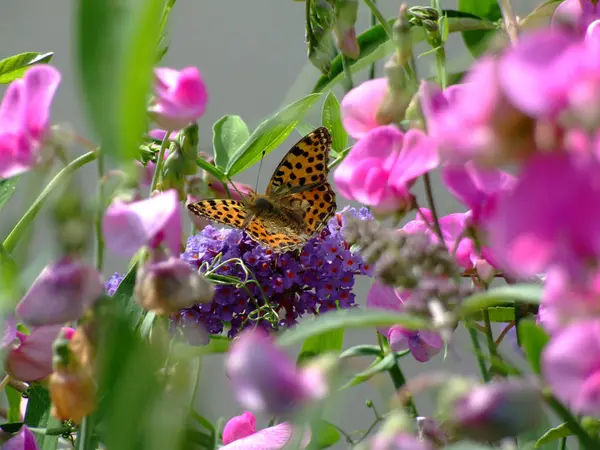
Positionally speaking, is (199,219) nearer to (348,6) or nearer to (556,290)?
(348,6)

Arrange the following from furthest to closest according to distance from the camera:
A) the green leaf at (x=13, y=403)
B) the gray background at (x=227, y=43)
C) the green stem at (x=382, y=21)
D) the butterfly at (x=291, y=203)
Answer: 1. the gray background at (x=227, y=43)
2. the butterfly at (x=291, y=203)
3. the green leaf at (x=13, y=403)
4. the green stem at (x=382, y=21)

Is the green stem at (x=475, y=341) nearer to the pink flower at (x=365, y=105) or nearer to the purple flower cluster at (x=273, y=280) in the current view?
the pink flower at (x=365, y=105)

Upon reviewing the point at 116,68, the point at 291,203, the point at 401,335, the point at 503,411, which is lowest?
the point at 291,203

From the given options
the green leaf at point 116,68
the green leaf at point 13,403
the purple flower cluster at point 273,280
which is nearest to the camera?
the green leaf at point 116,68

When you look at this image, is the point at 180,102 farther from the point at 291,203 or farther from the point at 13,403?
the point at 291,203

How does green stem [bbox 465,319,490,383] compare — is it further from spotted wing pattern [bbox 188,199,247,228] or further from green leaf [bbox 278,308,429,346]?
spotted wing pattern [bbox 188,199,247,228]

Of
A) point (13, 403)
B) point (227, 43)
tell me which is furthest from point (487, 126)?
point (227, 43)

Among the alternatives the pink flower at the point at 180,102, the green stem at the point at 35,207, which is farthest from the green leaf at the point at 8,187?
the pink flower at the point at 180,102
